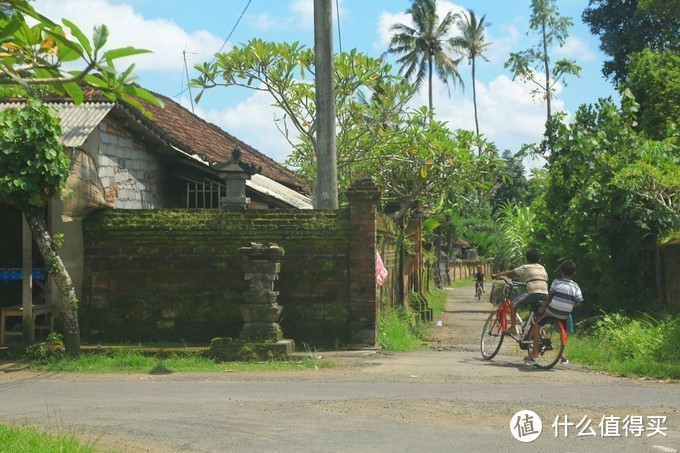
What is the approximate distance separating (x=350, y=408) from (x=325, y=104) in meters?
7.36

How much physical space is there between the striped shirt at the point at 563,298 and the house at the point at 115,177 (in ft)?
21.4

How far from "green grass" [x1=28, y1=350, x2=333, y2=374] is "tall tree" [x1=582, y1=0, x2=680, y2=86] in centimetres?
2186

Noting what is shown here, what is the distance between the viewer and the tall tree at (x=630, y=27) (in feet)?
96.7

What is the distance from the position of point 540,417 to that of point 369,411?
1.58 metres

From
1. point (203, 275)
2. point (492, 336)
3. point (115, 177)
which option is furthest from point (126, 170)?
point (492, 336)

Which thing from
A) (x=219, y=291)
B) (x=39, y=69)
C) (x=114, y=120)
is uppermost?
(x=114, y=120)

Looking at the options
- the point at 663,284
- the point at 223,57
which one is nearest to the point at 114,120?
the point at 223,57

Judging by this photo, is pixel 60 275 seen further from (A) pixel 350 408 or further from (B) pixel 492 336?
(B) pixel 492 336

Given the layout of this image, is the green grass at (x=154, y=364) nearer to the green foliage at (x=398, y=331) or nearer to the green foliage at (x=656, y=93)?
the green foliage at (x=398, y=331)

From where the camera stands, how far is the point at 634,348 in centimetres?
1150

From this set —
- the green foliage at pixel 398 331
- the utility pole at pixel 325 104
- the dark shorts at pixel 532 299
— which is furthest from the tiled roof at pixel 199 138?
the dark shorts at pixel 532 299

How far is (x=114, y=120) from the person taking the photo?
14984 mm

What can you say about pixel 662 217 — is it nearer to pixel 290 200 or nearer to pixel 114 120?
pixel 290 200

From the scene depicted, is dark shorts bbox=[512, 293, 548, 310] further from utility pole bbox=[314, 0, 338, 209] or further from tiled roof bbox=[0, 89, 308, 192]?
tiled roof bbox=[0, 89, 308, 192]
